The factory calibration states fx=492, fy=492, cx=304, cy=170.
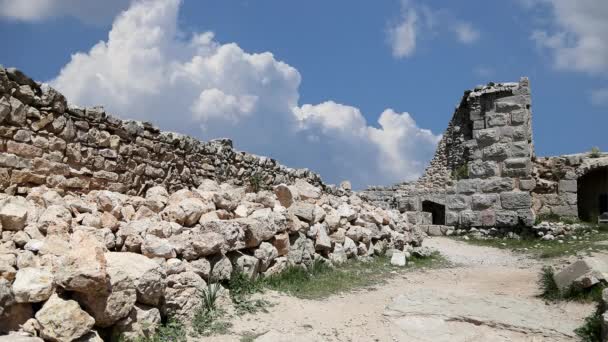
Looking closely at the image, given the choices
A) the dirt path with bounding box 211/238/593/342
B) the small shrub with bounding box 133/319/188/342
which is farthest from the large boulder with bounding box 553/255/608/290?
the small shrub with bounding box 133/319/188/342

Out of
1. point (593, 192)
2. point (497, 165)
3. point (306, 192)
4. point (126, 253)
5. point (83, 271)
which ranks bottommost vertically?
point (83, 271)

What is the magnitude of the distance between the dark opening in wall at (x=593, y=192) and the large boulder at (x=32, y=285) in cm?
1549

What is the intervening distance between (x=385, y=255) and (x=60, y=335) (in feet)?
22.4

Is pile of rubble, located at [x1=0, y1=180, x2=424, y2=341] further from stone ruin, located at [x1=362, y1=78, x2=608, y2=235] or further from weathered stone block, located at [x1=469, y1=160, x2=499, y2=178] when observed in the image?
weathered stone block, located at [x1=469, y1=160, x2=499, y2=178]

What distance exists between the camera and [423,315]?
17.5 feet

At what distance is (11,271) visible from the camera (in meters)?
3.73

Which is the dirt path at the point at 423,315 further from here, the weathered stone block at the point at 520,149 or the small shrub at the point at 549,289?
the weathered stone block at the point at 520,149

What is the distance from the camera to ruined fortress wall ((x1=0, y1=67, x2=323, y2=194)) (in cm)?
529

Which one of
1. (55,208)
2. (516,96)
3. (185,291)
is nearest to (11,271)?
(55,208)

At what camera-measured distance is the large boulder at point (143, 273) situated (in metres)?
4.25

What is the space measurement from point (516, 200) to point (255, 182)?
6.76 m

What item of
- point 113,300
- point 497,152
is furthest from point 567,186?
point 113,300

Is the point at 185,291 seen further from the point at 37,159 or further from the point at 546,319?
the point at 546,319

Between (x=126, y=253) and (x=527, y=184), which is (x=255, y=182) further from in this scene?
(x=527, y=184)
